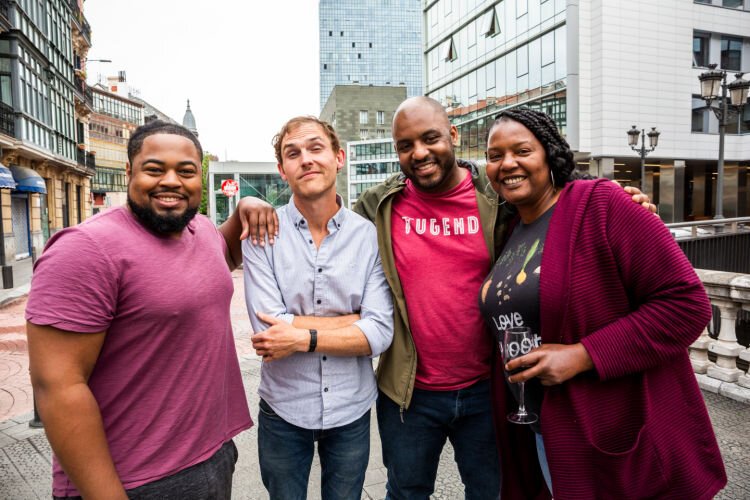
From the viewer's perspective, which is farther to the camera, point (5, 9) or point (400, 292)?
point (5, 9)

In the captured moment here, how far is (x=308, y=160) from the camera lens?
7.44 feet

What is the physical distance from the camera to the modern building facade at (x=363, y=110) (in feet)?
269

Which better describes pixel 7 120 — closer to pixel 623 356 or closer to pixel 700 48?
pixel 623 356

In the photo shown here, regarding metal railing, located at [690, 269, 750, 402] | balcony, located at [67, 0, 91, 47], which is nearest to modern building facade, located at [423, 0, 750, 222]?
metal railing, located at [690, 269, 750, 402]

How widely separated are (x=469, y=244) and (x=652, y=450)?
120 centimetres

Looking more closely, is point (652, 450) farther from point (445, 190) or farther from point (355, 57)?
point (355, 57)

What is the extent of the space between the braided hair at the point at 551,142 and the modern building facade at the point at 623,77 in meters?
19.5

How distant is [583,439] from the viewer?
5.69 feet

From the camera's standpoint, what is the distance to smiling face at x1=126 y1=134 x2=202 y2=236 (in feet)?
5.71

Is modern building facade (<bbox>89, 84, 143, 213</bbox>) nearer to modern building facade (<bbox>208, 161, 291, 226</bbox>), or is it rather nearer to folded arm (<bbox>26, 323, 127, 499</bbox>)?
modern building facade (<bbox>208, 161, 291, 226</bbox>)

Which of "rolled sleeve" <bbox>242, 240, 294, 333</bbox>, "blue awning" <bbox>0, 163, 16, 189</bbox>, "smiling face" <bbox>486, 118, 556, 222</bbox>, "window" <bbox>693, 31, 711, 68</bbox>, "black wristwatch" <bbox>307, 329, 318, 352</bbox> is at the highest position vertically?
"window" <bbox>693, 31, 711, 68</bbox>

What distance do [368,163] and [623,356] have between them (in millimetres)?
70495

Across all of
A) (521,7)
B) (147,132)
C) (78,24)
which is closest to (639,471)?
(147,132)

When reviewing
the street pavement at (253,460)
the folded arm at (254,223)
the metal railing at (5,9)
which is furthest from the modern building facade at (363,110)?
the folded arm at (254,223)
